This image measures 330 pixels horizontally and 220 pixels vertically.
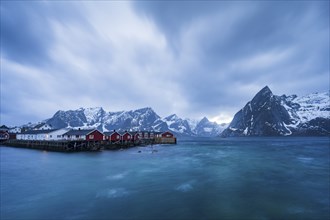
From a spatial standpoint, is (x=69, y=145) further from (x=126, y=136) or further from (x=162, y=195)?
(x=162, y=195)

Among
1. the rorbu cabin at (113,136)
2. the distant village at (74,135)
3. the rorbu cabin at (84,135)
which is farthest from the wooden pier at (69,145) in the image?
the rorbu cabin at (113,136)

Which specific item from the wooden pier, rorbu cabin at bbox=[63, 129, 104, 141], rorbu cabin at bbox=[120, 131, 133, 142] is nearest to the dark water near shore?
the wooden pier

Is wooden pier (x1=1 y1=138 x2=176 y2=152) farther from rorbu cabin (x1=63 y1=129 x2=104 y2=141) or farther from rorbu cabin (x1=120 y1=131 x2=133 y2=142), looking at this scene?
rorbu cabin (x1=120 y1=131 x2=133 y2=142)

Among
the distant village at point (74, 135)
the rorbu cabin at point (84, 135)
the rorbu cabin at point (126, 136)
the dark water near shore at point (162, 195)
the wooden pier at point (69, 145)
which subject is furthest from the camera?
the rorbu cabin at point (126, 136)

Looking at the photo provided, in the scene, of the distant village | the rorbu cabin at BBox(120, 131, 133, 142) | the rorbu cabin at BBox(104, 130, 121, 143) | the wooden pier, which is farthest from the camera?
the rorbu cabin at BBox(120, 131, 133, 142)

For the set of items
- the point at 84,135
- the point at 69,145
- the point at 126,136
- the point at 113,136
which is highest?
the point at 84,135

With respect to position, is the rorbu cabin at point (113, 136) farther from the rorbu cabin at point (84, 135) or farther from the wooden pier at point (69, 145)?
the wooden pier at point (69, 145)

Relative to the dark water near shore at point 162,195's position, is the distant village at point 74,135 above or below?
above

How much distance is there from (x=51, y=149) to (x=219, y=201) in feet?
228

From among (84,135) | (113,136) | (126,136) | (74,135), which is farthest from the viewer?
(126,136)

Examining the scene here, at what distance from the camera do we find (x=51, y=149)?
73.8 m

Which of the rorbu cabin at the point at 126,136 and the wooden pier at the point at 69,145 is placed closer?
the wooden pier at the point at 69,145

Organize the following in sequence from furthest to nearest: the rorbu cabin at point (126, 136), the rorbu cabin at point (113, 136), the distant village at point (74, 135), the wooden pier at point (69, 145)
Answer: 1. the rorbu cabin at point (126, 136)
2. the rorbu cabin at point (113, 136)
3. the distant village at point (74, 135)
4. the wooden pier at point (69, 145)

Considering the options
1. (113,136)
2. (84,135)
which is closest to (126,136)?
(113,136)
